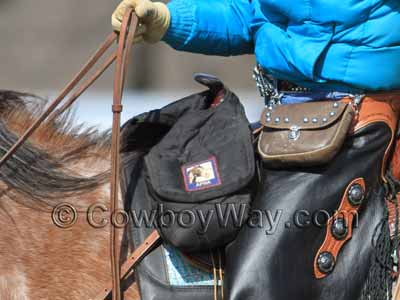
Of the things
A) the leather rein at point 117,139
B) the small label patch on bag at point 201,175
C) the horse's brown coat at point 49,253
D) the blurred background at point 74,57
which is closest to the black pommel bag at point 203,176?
the small label patch on bag at point 201,175

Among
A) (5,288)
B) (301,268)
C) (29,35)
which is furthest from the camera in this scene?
(29,35)

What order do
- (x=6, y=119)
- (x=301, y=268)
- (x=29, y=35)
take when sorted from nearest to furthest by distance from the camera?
(x=301, y=268) → (x=6, y=119) → (x=29, y=35)

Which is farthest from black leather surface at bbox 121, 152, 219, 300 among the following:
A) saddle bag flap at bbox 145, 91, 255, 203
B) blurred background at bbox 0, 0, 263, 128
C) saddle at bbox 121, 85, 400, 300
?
blurred background at bbox 0, 0, 263, 128

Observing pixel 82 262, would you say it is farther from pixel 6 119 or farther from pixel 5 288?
pixel 6 119

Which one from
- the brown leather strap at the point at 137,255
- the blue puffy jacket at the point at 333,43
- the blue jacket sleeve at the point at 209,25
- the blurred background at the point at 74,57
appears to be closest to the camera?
the blue puffy jacket at the point at 333,43

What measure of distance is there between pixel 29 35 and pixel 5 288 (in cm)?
705

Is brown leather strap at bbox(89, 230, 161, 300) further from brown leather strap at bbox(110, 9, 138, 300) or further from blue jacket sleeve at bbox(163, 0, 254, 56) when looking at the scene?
blue jacket sleeve at bbox(163, 0, 254, 56)

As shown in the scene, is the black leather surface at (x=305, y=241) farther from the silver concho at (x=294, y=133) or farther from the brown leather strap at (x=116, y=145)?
the brown leather strap at (x=116, y=145)

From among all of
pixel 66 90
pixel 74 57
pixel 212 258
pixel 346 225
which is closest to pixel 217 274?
pixel 212 258

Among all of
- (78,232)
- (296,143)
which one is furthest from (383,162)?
(78,232)

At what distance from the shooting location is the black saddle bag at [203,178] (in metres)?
2.61

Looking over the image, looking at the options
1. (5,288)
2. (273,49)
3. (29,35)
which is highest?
(273,49)

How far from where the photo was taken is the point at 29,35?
952 cm

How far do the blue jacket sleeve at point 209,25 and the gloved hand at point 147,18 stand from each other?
41 mm
